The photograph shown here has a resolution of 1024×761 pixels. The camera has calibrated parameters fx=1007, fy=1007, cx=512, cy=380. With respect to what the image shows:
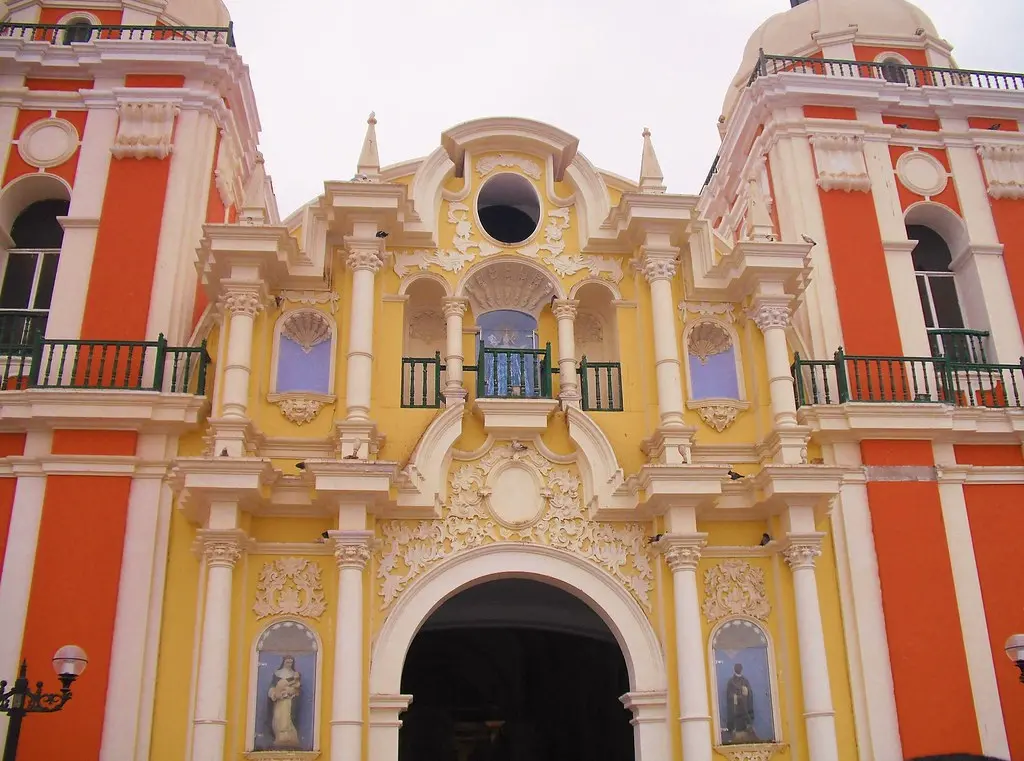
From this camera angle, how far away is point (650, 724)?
12328 millimetres

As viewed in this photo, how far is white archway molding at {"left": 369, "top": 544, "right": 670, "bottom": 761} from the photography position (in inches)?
476

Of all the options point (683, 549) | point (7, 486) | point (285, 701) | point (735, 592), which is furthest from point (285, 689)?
point (735, 592)

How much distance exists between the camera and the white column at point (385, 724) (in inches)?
467

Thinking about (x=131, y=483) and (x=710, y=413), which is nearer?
(x=131, y=483)

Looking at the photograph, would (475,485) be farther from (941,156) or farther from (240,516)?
(941,156)

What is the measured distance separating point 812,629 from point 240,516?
23.6 ft

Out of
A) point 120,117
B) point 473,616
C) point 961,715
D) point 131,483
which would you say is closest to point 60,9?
point 120,117

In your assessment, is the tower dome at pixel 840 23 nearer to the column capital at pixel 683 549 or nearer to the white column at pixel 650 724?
the column capital at pixel 683 549

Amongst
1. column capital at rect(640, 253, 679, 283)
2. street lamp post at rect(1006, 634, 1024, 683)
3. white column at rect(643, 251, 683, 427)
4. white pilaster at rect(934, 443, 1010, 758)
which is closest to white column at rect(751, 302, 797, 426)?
white column at rect(643, 251, 683, 427)

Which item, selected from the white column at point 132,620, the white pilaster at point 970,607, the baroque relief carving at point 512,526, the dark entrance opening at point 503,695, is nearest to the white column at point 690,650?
the baroque relief carving at point 512,526

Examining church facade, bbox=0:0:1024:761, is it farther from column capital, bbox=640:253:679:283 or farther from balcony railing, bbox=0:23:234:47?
column capital, bbox=640:253:679:283

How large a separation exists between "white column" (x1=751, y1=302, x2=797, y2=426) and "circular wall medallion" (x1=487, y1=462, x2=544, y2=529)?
11.1 feet

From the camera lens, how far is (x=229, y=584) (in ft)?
39.4

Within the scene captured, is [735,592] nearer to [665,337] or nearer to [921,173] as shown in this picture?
[665,337]
